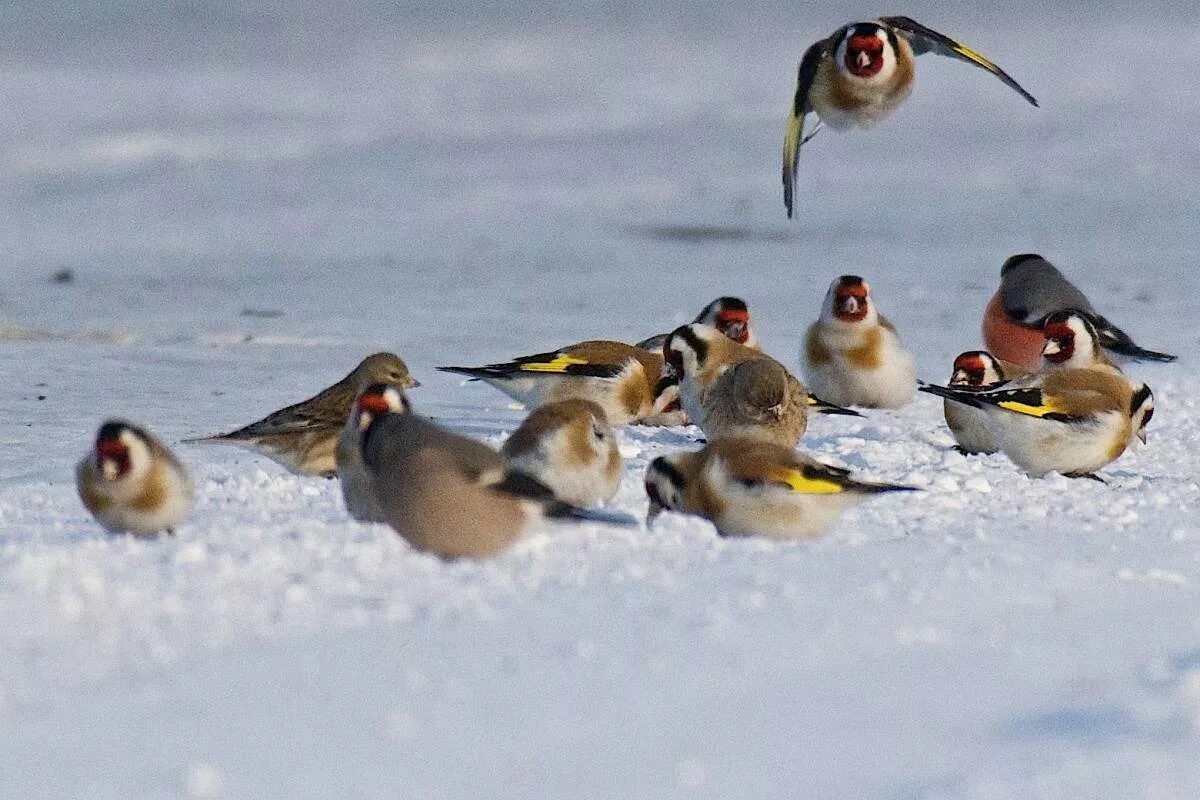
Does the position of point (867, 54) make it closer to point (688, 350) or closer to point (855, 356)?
point (688, 350)

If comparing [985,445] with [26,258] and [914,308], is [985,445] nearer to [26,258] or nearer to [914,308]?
[914,308]

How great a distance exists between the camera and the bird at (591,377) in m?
9.29

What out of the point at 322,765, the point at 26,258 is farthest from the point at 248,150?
the point at 322,765

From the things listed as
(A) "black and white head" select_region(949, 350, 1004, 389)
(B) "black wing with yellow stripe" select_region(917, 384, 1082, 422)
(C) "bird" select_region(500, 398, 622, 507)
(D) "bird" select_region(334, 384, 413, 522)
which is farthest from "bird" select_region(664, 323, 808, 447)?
(D) "bird" select_region(334, 384, 413, 522)

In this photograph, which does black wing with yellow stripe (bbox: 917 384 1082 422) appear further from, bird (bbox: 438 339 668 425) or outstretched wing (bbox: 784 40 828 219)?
bird (bbox: 438 339 668 425)

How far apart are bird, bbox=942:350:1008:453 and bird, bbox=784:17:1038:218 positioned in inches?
44.4

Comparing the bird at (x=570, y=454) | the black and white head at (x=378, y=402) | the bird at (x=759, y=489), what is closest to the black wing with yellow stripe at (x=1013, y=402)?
the bird at (x=570, y=454)

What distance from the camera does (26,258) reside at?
1507 cm

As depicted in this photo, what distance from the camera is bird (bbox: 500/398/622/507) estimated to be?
21.9 feet

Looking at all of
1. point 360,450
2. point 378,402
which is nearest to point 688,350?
point 378,402

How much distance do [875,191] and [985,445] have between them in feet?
31.6

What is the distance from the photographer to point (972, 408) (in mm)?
8492

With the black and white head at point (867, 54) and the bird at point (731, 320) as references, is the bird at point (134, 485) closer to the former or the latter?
the black and white head at point (867, 54)

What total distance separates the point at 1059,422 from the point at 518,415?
2730mm
